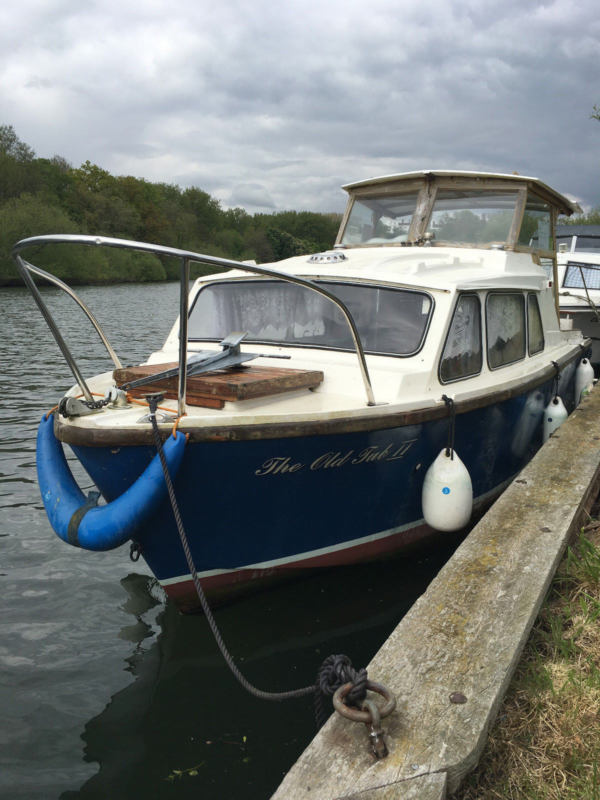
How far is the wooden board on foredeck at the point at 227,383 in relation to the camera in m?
3.60

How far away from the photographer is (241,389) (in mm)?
3576

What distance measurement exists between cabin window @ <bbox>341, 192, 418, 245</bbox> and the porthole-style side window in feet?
4.55

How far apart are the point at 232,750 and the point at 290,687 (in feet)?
1.92

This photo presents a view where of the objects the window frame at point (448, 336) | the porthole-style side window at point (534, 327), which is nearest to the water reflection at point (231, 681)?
the window frame at point (448, 336)

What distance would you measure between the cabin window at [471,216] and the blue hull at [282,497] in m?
2.44

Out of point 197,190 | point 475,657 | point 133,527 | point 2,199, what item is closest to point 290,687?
point 133,527

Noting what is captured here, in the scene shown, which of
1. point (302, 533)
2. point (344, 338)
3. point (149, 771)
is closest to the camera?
point (149, 771)

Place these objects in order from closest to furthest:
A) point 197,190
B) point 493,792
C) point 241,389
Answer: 1. point 493,792
2. point 241,389
3. point 197,190

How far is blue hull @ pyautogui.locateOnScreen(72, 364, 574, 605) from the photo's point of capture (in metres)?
3.40

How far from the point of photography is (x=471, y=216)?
647cm

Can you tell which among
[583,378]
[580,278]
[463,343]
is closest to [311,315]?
Result: [463,343]

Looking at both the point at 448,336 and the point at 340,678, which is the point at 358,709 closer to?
the point at 340,678

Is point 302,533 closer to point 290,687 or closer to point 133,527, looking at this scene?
point 290,687

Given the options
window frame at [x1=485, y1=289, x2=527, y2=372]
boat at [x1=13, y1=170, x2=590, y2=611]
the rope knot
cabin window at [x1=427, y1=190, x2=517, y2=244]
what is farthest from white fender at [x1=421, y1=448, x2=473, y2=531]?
cabin window at [x1=427, y1=190, x2=517, y2=244]
